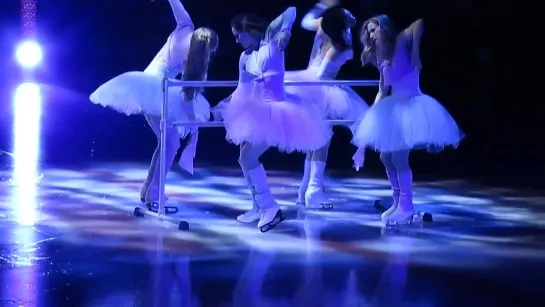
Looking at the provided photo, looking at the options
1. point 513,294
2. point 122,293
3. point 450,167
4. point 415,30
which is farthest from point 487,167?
point 122,293

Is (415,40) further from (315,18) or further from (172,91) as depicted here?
(172,91)

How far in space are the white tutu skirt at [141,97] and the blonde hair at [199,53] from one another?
0.14 m

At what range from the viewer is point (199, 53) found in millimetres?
5184

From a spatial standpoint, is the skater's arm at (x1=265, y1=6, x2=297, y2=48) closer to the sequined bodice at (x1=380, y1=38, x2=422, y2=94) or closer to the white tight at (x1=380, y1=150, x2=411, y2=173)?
the sequined bodice at (x1=380, y1=38, x2=422, y2=94)

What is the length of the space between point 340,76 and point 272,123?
19.5 ft

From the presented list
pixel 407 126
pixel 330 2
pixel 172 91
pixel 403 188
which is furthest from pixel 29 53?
pixel 407 126

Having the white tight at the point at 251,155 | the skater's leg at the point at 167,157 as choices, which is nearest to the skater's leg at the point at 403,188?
the white tight at the point at 251,155

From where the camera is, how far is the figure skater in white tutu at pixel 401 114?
492cm

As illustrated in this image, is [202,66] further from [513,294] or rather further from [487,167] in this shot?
[487,167]

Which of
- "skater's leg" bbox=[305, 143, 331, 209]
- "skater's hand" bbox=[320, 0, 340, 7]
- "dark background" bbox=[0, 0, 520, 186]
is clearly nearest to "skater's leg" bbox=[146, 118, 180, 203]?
"skater's leg" bbox=[305, 143, 331, 209]

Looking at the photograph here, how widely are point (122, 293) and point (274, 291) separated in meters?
0.62

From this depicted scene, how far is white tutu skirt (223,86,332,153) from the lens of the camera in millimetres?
4688

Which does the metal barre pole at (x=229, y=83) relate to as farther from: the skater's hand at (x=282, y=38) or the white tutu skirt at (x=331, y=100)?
the skater's hand at (x=282, y=38)

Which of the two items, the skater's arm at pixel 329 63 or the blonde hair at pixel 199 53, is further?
the skater's arm at pixel 329 63
